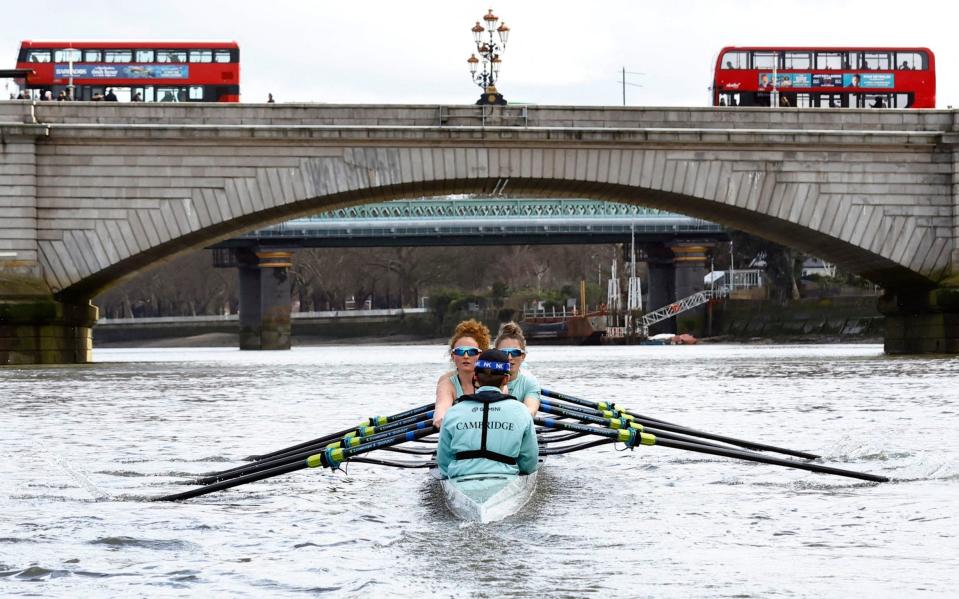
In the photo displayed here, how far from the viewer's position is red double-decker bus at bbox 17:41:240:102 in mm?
46938

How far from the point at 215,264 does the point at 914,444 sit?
6777 cm

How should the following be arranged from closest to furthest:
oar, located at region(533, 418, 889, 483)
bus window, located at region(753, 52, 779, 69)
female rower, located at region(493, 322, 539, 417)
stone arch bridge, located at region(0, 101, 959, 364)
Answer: oar, located at region(533, 418, 889, 483), female rower, located at region(493, 322, 539, 417), stone arch bridge, located at region(0, 101, 959, 364), bus window, located at region(753, 52, 779, 69)

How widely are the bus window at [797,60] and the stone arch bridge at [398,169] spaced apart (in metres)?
7.39

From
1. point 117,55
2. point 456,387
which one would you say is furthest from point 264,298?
point 456,387

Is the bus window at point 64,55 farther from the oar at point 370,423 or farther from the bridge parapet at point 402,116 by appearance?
the oar at point 370,423

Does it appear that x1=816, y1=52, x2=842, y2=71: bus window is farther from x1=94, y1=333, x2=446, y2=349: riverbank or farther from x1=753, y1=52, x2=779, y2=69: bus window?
x1=94, y1=333, x2=446, y2=349: riverbank

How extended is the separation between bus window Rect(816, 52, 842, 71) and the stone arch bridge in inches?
303

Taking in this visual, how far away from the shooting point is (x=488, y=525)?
1021 centimetres

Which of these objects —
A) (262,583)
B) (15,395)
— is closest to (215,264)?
(15,395)

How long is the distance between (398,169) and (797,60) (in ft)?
49.5

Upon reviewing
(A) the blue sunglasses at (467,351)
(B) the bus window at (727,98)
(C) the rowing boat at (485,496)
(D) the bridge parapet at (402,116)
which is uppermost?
(B) the bus window at (727,98)

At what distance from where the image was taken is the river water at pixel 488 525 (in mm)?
8688

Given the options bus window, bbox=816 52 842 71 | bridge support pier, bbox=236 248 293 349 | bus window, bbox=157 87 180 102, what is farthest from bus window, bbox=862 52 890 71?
bridge support pier, bbox=236 248 293 349

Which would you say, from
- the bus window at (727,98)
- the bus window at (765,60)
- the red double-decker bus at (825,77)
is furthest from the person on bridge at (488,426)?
the bus window at (727,98)
